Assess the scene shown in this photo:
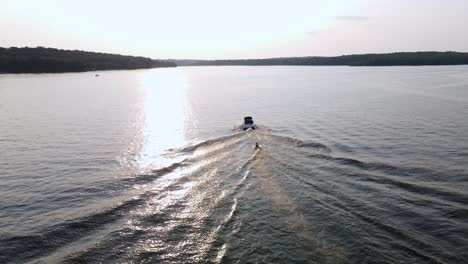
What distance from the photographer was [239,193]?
38031mm

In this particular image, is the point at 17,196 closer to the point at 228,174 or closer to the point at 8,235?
the point at 8,235

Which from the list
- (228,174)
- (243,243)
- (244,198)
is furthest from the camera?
(228,174)

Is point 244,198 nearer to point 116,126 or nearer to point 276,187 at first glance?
point 276,187

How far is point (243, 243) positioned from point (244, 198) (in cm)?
879

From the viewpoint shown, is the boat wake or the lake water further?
the lake water

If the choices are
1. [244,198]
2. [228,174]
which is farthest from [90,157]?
[244,198]

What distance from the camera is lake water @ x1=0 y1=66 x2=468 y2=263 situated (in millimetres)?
27547

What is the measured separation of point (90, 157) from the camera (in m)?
53.2

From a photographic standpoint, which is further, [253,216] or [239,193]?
[239,193]

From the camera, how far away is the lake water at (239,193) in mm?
27547

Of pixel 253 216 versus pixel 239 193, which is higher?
pixel 239 193

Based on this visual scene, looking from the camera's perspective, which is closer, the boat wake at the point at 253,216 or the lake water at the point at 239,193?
the boat wake at the point at 253,216

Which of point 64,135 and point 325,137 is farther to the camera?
point 64,135

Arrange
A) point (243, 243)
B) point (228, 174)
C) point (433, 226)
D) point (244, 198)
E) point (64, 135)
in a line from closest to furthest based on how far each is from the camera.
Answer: point (243, 243) < point (433, 226) < point (244, 198) < point (228, 174) < point (64, 135)
